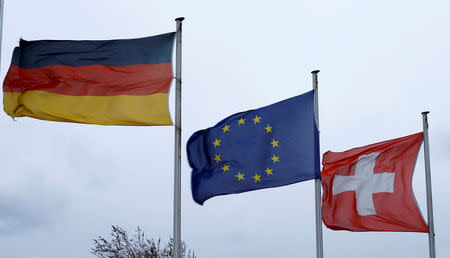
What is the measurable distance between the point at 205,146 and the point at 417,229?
4931mm

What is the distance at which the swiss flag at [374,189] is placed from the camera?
14.5 m

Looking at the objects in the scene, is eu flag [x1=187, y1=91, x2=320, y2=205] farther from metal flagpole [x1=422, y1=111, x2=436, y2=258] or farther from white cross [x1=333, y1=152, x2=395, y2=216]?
metal flagpole [x1=422, y1=111, x2=436, y2=258]

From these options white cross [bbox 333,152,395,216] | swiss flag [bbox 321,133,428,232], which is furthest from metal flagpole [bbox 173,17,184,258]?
white cross [bbox 333,152,395,216]

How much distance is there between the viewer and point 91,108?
43.9 ft

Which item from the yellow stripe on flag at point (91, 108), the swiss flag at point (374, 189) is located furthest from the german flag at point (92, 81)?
the swiss flag at point (374, 189)

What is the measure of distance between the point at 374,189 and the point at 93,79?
21.7 feet

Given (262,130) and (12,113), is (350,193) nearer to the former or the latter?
(262,130)

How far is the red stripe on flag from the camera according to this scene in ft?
43.8

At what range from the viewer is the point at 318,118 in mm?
14336

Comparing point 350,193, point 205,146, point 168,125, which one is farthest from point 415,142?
point 168,125

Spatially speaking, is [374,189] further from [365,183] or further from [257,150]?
[257,150]

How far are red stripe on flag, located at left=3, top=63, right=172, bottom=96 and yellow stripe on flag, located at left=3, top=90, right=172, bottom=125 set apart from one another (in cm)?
12

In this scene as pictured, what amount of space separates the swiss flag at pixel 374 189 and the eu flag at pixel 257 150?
5.82ft

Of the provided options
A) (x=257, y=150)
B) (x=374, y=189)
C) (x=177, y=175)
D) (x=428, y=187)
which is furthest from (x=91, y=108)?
(x=428, y=187)
